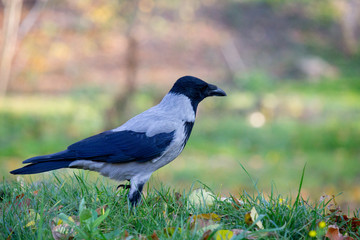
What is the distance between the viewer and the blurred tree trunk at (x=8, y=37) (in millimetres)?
10641

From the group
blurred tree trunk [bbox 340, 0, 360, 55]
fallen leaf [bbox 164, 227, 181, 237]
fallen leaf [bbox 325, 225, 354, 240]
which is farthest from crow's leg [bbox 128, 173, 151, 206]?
blurred tree trunk [bbox 340, 0, 360, 55]

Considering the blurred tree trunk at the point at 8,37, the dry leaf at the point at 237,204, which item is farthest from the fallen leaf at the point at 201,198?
the blurred tree trunk at the point at 8,37

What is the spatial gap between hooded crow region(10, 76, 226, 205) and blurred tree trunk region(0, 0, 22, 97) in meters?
7.70

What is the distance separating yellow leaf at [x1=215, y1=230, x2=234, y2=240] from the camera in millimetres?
2576

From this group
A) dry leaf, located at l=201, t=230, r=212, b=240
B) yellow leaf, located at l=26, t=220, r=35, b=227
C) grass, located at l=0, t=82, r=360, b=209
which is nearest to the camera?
dry leaf, located at l=201, t=230, r=212, b=240

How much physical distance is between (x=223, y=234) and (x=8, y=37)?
983 centimetres

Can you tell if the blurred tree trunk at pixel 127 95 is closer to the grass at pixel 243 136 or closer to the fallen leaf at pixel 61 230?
the grass at pixel 243 136

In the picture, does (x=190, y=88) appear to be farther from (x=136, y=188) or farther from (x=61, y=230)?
(x=61, y=230)

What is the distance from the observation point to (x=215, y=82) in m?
15.1

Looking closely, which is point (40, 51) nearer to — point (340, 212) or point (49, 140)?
point (49, 140)

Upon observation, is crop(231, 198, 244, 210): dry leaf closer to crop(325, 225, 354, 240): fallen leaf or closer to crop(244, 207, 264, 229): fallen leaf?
crop(244, 207, 264, 229): fallen leaf

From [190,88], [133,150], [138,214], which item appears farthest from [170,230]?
[190,88]

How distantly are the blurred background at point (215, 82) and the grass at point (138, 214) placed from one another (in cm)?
126

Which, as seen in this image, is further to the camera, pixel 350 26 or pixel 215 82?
pixel 350 26
